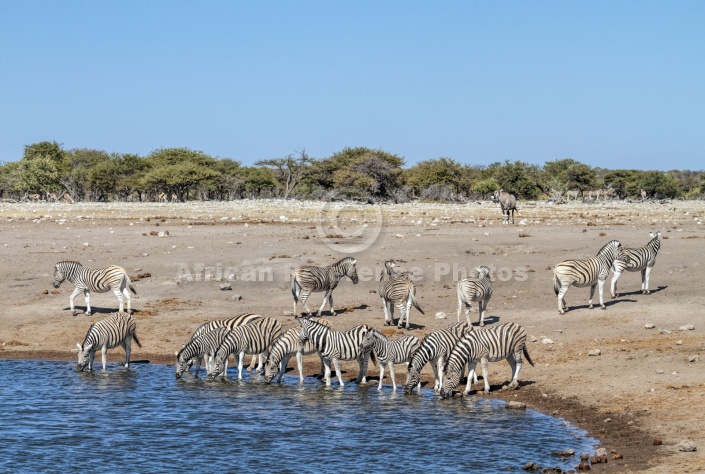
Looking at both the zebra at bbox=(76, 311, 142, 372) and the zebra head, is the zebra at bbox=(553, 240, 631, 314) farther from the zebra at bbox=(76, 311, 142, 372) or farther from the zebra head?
the zebra head

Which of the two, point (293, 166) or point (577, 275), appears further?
point (293, 166)

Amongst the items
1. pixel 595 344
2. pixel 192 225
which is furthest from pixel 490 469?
pixel 192 225

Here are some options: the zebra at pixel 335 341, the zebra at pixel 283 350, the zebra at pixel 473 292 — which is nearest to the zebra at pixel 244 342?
the zebra at pixel 283 350

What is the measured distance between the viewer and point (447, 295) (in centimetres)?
2394

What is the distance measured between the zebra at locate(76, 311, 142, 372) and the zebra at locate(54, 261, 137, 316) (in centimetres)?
324

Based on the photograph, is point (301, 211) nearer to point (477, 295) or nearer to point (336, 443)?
point (477, 295)

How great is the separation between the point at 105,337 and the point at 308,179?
68050 mm

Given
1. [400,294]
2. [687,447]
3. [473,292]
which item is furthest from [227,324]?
[687,447]

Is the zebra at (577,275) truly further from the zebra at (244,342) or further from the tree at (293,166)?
the tree at (293,166)

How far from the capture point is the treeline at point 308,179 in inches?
3031

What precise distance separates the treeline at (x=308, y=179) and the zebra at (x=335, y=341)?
54.4m

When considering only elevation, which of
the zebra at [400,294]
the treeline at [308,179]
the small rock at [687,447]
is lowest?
the small rock at [687,447]

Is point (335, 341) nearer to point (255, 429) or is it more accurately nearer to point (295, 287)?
point (255, 429)

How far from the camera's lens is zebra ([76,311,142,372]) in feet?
58.4
